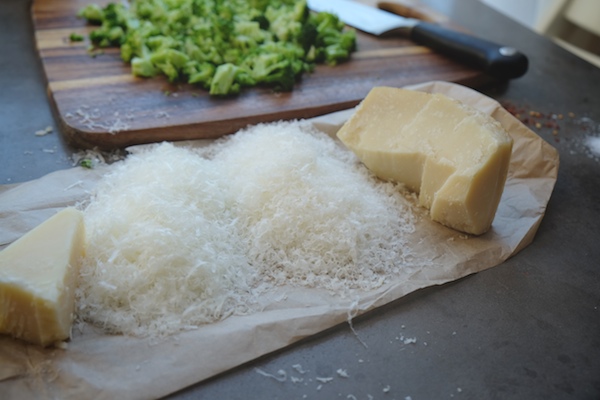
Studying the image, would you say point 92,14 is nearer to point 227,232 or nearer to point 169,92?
point 169,92

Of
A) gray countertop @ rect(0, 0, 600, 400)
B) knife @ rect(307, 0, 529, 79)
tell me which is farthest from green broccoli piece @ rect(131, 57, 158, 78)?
knife @ rect(307, 0, 529, 79)

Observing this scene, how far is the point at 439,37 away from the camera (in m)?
2.44

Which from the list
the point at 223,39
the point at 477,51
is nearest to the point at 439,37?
the point at 477,51

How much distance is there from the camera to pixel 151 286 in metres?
1.28

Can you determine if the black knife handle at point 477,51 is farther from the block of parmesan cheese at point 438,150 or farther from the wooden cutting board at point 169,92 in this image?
the block of parmesan cheese at point 438,150

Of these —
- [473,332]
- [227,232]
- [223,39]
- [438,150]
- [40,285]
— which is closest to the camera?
[40,285]

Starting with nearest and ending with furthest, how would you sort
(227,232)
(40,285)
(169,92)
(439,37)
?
(40,285), (227,232), (169,92), (439,37)

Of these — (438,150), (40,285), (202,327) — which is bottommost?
(202,327)

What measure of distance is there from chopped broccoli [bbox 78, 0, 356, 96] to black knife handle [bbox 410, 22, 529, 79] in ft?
1.15

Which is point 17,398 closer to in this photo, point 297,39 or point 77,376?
point 77,376

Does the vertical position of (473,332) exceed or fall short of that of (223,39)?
it falls short

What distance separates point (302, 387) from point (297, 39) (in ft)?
5.27

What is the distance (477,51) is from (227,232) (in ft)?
4.66

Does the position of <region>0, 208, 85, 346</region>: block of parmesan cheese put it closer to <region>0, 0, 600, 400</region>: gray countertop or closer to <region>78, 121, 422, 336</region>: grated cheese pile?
<region>78, 121, 422, 336</region>: grated cheese pile
